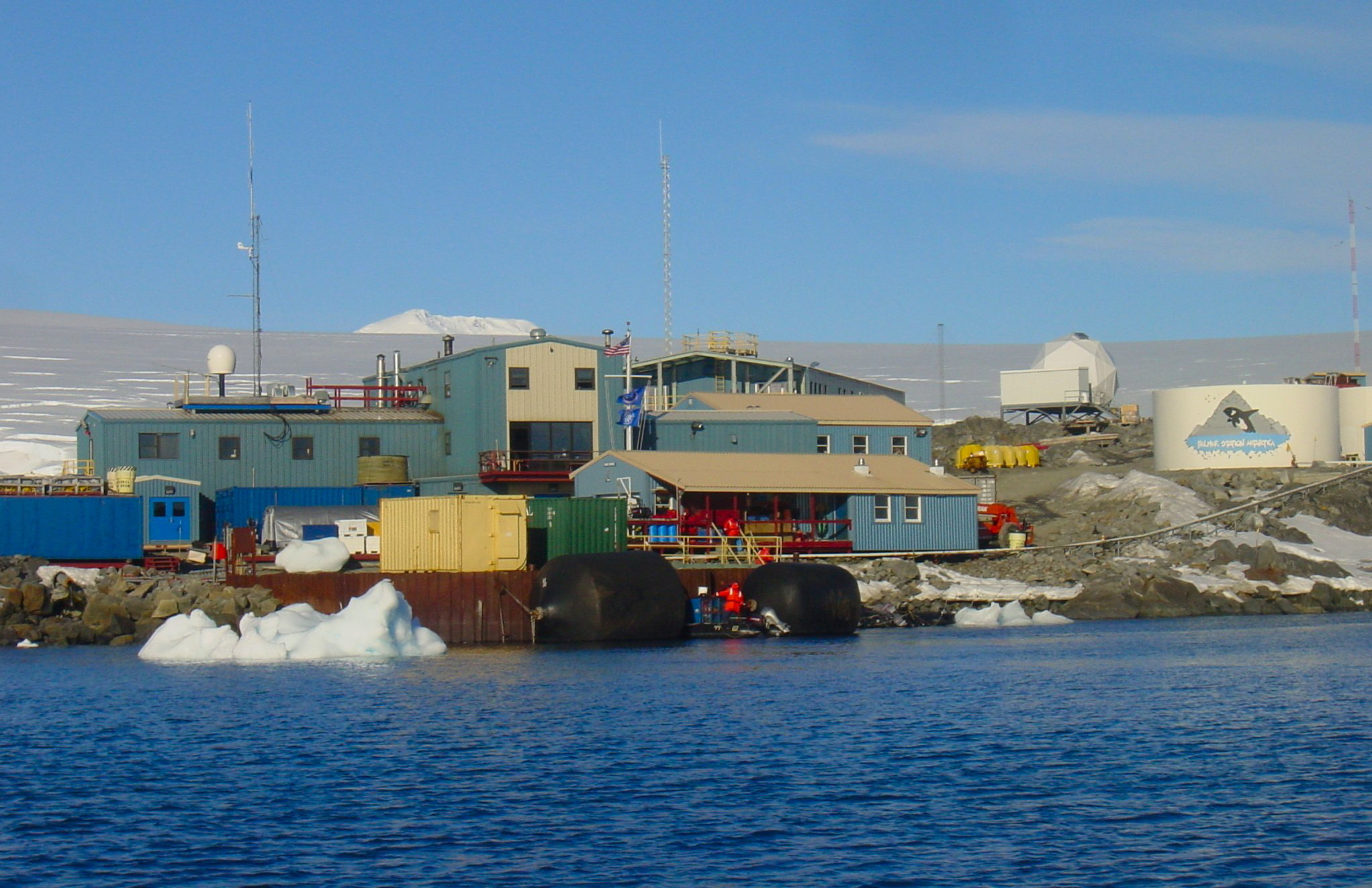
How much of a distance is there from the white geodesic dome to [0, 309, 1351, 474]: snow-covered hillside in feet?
42.5

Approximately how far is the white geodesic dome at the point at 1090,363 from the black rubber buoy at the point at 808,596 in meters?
46.9

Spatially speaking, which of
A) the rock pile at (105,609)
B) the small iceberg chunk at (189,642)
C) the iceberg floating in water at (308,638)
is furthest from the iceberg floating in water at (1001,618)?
the small iceberg chunk at (189,642)

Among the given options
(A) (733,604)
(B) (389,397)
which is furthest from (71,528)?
(A) (733,604)

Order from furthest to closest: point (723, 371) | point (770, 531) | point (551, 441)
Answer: point (723, 371)
point (551, 441)
point (770, 531)

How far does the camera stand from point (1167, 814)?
21609 mm

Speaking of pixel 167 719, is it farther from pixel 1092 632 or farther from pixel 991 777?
pixel 1092 632

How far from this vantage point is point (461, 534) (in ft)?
151

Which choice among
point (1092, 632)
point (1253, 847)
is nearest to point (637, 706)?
point (1253, 847)

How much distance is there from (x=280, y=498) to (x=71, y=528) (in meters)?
7.92

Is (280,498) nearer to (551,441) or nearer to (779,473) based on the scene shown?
(551,441)

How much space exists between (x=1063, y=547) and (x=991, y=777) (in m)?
34.8

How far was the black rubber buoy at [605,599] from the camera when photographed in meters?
43.8

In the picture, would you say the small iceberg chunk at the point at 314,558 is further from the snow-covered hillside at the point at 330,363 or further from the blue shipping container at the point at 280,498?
the snow-covered hillside at the point at 330,363

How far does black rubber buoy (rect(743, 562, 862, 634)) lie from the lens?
152 feet
